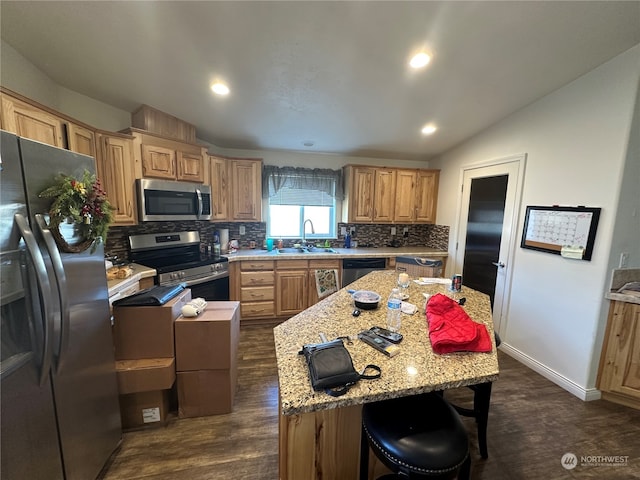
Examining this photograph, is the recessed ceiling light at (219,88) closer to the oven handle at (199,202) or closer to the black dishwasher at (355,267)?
the oven handle at (199,202)

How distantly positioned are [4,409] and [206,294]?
2.00m

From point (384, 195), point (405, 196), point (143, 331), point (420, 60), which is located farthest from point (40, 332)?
point (405, 196)

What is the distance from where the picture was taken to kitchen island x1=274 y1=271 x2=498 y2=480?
0.91m

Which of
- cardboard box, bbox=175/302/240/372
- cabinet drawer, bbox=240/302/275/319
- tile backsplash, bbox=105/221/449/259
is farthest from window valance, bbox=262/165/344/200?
cardboard box, bbox=175/302/240/372

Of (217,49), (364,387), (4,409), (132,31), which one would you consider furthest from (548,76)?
(4,409)

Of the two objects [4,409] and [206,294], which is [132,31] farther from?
[206,294]

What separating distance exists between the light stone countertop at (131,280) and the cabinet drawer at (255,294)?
3.60ft

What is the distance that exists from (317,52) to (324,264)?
92.9 inches

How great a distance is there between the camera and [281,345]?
1222 millimetres

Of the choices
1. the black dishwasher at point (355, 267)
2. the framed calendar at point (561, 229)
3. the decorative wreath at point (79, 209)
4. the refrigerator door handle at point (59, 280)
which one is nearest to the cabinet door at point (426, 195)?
the black dishwasher at point (355, 267)

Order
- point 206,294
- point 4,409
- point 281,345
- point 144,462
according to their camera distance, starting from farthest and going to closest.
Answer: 1. point 206,294
2. point 144,462
3. point 281,345
4. point 4,409

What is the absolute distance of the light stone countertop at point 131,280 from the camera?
6.03 feet

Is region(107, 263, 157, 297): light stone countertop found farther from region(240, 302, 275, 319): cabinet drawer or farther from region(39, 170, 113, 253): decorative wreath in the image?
region(240, 302, 275, 319): cabinet drawer

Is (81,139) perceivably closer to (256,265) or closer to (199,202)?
(199,202)
